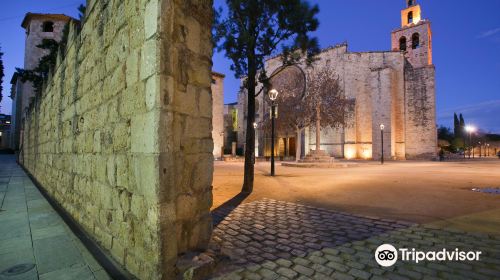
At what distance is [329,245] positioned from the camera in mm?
3109

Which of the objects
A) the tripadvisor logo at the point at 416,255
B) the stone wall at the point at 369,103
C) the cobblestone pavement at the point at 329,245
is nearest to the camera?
the cobblestone pavement at the point at 329,245

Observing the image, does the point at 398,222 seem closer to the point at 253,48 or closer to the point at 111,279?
the point at 111,279

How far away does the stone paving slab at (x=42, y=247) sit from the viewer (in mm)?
2428

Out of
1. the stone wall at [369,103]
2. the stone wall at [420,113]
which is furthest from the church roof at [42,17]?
the stone wall at [420,113]

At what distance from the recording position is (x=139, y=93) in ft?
7.96

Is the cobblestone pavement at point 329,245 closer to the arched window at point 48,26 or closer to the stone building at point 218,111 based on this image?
the stone building at point 218,111

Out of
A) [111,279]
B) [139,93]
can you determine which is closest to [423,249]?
[111,279]

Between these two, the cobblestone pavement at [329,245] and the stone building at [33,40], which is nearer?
the cobblestone pavement at [329,245]

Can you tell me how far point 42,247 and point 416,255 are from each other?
14.5 ft

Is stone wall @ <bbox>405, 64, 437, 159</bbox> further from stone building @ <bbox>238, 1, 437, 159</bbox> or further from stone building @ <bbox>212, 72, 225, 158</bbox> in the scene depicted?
stone building @ <bbox>212, 72, 225, 158</bbox>

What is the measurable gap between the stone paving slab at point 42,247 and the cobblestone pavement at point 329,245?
141 cm

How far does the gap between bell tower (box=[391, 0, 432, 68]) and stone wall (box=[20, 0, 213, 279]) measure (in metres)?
36.7

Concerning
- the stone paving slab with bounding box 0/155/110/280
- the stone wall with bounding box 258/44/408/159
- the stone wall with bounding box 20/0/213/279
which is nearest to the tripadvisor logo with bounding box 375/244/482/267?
the stone wall with bounding box 20/0/213/279

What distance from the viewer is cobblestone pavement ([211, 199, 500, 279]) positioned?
2422 mm
